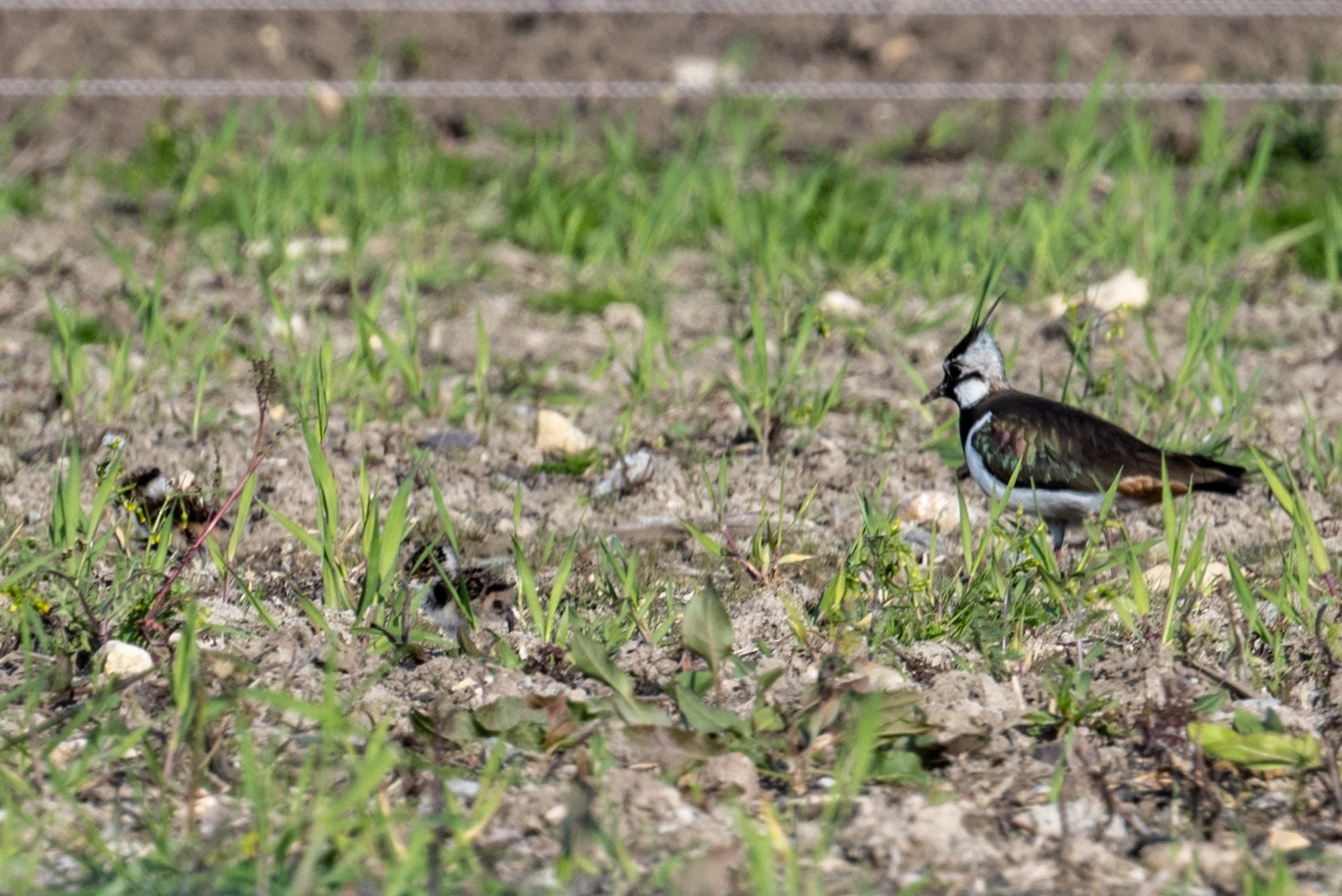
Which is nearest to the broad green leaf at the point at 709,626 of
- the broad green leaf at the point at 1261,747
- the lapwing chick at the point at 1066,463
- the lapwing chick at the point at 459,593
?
the lapwing chick at the point at 459,593

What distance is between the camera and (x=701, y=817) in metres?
2.77

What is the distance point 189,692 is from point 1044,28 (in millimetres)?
6659

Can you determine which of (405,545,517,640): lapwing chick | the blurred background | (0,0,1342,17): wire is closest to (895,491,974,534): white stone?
(405,545,517,640): lapwing chick

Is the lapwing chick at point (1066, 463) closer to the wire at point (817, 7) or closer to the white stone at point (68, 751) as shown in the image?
the white stone at point (68, 751)

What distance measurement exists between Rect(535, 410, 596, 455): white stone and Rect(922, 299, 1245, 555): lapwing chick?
1030mm

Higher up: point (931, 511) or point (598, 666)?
point (598, 666)

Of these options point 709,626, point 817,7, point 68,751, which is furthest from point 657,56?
point 68,751

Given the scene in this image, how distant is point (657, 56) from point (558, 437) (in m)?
4.07

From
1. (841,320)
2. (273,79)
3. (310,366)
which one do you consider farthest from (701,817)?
(273,79)

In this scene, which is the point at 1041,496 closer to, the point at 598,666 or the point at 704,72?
the point at 598,666

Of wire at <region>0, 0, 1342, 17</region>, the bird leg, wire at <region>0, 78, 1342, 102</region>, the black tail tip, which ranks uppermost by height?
wire at <region>0, 0, 1342, 17</region>

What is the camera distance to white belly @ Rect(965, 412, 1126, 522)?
4105 millimetres

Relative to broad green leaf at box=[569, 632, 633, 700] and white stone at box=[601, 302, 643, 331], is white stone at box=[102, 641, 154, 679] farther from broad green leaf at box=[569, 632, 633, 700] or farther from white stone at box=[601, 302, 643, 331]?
white stone at box=[601, 302, 643, 331]

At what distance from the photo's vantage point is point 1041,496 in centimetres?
416
